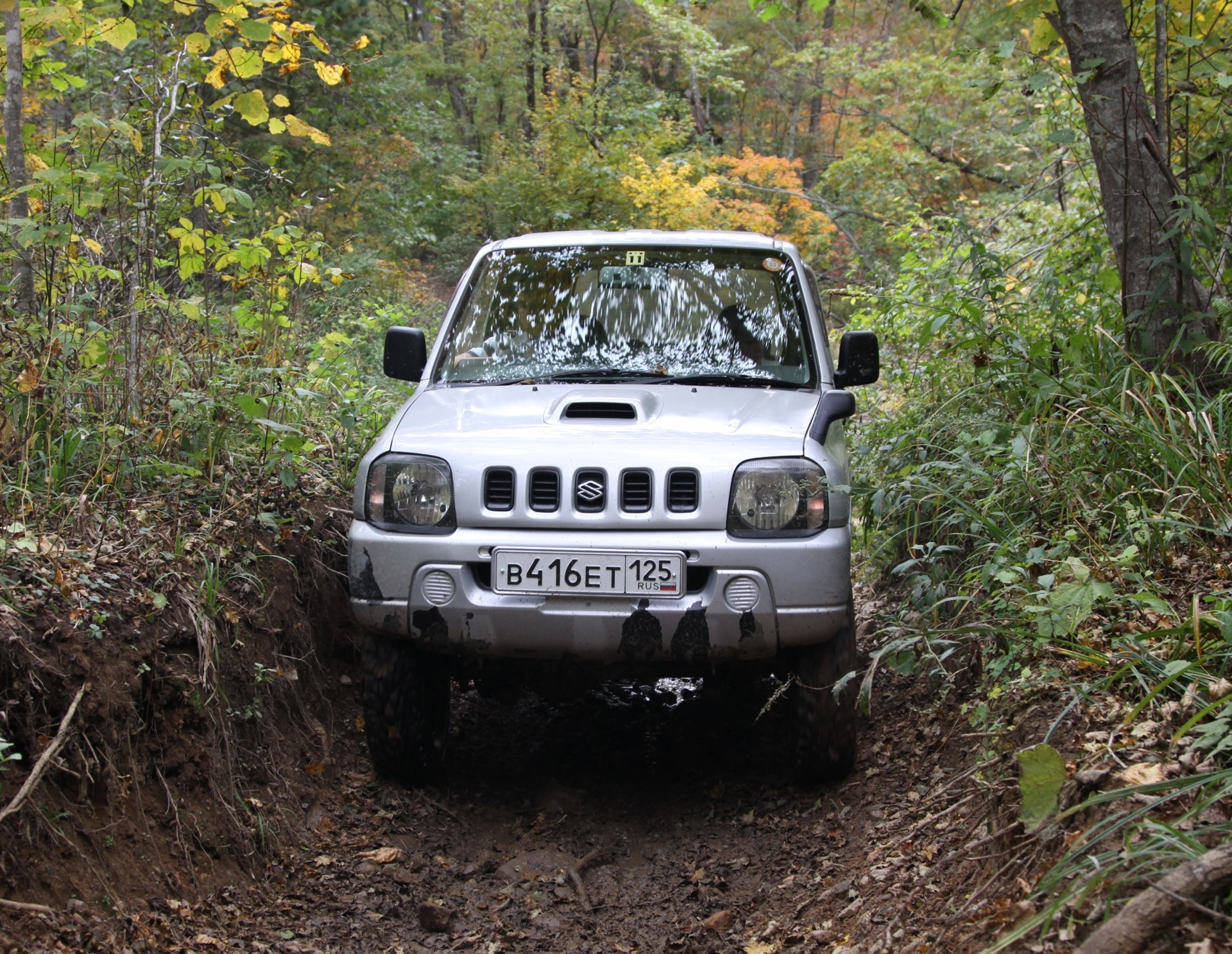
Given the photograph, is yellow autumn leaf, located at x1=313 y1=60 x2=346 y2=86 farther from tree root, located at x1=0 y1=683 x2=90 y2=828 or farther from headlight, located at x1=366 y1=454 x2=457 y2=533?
tree root, located at x1=0 y1=683 x2=90 y2=828

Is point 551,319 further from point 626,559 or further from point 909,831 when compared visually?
point 909,831

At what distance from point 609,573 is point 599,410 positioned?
2.27ft

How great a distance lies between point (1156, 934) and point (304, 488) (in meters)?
3.85

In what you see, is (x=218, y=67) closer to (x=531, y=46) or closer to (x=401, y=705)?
(x=401, y=705)

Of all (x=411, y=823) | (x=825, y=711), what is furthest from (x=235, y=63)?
(x=825, y=711)

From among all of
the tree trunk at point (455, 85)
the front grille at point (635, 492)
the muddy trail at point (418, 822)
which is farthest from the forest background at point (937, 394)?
the tree trunk at point (455, 85)

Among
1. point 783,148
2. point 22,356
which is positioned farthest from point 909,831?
point 783,148

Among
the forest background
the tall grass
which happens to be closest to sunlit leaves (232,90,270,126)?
the forest background

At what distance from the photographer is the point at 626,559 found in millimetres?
3293

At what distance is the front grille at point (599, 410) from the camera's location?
145 inches

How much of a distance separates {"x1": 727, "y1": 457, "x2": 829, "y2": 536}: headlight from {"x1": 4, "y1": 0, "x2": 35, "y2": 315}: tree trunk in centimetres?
300

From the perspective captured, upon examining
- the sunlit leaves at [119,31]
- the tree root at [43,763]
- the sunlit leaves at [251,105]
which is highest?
the sunlit leaves at [119,31]

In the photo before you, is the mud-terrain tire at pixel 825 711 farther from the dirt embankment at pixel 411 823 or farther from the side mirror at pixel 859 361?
the side mirror at pixel 859 361

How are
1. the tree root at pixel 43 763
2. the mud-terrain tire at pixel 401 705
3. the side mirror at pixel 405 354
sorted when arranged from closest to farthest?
1. the tree root at pixel 43 763
2. the mud-terrain tire at pixel 401 705
3. the side mirror at pixel 405 354
